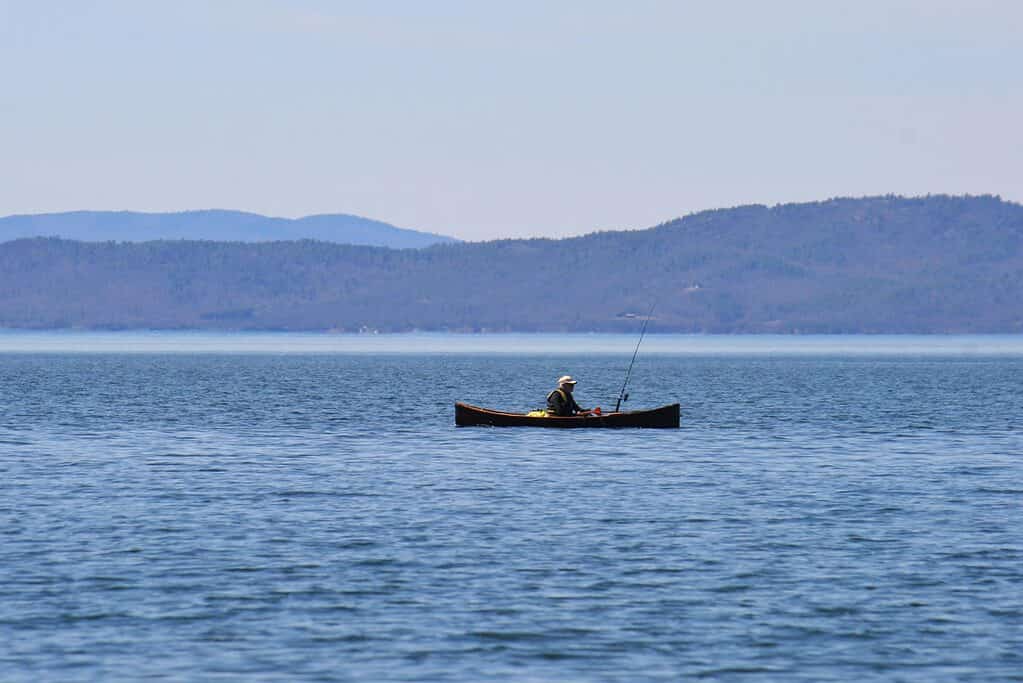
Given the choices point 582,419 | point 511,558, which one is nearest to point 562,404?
point 582,419

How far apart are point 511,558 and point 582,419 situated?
25.8 meters

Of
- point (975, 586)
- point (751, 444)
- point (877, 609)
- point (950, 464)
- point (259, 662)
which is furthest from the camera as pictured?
point (751, 444)

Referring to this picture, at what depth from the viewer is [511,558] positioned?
2600 cm

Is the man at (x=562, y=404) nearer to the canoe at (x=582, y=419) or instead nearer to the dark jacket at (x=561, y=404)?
the dark jacket at (x=561, y=404)

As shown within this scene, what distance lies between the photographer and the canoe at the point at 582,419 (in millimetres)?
52000

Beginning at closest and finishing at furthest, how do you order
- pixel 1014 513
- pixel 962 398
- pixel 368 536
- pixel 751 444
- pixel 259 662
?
pixel 259 662 → pixel 368 536 → pixel 1014 513 → pixel 751 444 → pixel 962 398

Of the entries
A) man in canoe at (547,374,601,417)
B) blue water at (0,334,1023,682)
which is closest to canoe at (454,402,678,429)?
man in canoe at (547,374,601,417)

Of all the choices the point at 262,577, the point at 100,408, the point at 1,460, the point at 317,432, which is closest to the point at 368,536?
the point at 262,577

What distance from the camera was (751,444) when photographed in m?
52.0

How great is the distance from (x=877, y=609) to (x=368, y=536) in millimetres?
9532

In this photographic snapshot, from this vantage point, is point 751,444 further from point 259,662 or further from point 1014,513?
point 259,662

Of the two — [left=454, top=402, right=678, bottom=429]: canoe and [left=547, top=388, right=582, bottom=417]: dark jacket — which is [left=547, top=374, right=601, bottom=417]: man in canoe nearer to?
[left=547, top=388, right=582, bottom=417]: dark jacket

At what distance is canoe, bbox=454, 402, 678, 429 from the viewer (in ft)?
171

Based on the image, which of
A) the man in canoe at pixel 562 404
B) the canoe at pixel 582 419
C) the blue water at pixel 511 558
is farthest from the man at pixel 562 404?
the blue water at pixel 511 558
